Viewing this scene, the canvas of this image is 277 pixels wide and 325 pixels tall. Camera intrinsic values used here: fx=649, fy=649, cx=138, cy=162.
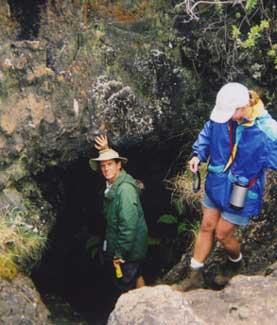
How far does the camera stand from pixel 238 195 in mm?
5707

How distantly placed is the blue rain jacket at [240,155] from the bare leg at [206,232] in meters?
0.14

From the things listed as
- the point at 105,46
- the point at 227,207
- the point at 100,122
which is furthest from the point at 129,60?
the point at 227,207

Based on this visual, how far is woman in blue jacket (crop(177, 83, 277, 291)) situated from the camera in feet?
17.8

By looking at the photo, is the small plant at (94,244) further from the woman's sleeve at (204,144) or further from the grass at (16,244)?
the woman's sleeve at (204,144)

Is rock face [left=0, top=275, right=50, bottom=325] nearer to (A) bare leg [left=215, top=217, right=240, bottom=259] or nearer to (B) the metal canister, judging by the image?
(A) bare leg [left=215, top=217, right=240, bottom=259]

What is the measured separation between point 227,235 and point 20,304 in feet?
6.99

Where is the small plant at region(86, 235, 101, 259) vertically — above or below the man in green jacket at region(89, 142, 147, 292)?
below

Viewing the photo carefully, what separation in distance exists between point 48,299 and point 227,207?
146 inches

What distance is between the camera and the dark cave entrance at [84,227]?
8500mm

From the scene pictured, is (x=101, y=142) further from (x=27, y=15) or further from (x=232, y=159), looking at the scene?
(x=232, y=159)

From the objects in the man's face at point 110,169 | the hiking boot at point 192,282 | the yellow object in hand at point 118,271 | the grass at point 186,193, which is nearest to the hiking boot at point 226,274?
the hiking boot at point 192,282

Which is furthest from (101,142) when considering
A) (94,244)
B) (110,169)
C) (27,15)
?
(94,244)

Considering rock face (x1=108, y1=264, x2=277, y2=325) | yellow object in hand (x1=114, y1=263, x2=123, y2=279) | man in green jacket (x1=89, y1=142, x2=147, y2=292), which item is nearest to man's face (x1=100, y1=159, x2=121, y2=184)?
man in green jacket (x1=89, y1=142, x2=147, y2=292)

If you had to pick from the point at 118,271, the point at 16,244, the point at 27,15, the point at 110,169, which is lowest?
the point at 118,271
